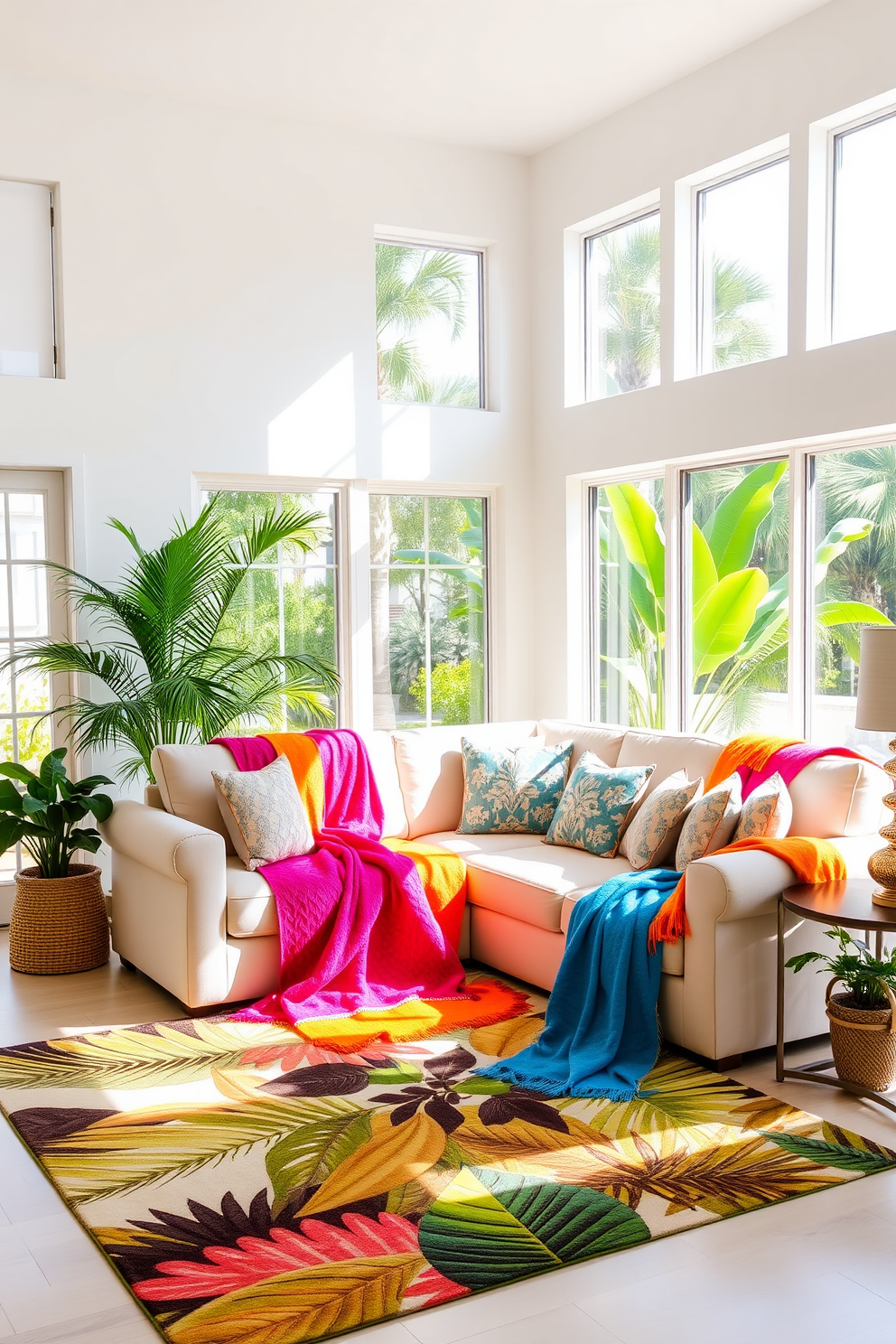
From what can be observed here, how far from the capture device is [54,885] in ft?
15.8

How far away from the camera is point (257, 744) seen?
195 inches

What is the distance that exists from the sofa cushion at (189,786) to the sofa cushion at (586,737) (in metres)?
1.50

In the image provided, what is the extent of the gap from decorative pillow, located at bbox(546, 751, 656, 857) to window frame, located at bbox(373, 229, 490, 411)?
240 cm

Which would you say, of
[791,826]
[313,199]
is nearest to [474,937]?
[791,826]

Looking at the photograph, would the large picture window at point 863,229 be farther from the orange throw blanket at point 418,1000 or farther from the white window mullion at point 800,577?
the orange throw blanket at point 418,1000

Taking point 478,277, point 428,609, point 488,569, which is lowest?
point 428,609

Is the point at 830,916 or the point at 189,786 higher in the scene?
the point at 189,786

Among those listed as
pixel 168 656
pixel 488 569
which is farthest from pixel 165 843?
pixel 488 569

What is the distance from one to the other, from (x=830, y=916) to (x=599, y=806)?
1.40m

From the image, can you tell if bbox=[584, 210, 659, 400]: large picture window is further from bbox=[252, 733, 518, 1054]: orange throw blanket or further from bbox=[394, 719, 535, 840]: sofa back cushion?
bbox=[252, 733, 518, 1054]: orange throw blanket

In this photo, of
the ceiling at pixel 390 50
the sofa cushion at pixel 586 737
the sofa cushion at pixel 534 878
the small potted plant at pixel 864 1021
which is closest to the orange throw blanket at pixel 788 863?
the small potted plant at pixel 864 1021

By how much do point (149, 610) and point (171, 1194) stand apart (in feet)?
8.84

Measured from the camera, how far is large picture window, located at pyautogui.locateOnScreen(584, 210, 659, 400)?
5.79 m

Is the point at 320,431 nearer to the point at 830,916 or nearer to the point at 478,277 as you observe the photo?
the point at 478,277
